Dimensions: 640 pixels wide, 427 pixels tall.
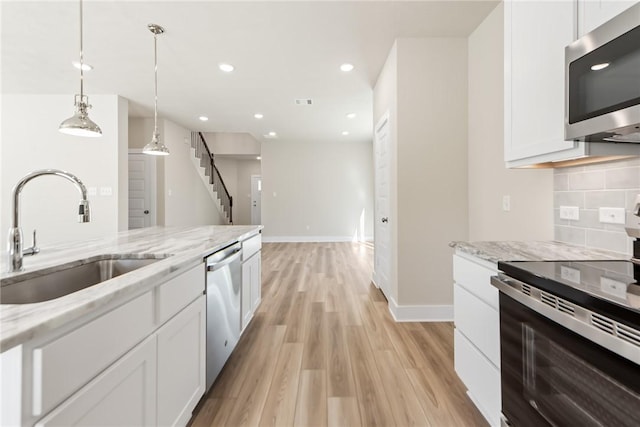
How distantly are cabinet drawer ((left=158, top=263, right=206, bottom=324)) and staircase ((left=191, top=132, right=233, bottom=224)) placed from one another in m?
6.59

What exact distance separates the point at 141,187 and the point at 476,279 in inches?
253

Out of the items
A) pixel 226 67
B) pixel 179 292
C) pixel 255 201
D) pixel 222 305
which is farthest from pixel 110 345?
pixel 255 201

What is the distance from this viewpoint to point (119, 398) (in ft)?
3.02

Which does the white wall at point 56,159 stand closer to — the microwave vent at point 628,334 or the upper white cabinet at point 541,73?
the upper white cabinet at point 541,73

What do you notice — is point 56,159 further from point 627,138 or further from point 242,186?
point 627,138

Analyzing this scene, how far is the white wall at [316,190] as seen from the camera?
8.29m

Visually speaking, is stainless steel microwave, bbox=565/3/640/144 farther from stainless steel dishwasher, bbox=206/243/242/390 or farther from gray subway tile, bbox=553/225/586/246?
stainless steel dishwasher, bbox=206/243/242/390

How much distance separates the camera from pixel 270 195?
8.31 metres

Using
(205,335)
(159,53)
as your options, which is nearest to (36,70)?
(159,53)

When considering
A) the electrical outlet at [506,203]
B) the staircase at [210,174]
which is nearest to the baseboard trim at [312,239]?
the staircase at [210,174]

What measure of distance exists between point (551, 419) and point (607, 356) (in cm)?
36

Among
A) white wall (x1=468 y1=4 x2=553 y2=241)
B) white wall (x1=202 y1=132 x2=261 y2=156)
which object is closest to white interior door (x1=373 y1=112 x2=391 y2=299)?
white wall (x1=468 y1=4 x2=553 y2=241)

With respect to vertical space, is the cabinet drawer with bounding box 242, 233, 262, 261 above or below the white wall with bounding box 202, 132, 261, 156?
below

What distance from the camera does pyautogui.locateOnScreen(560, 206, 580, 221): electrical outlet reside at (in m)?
1.60
